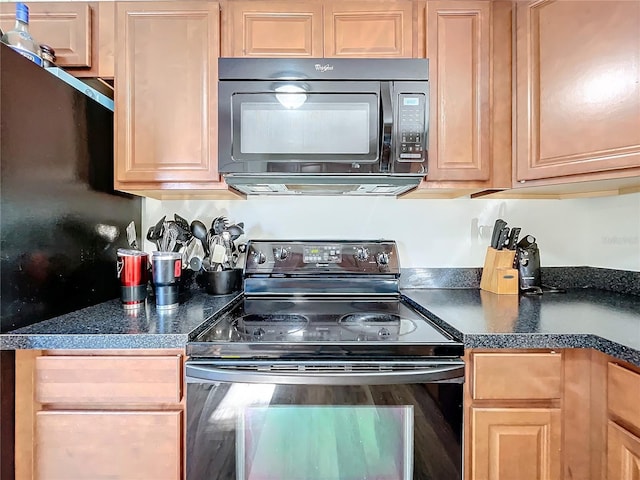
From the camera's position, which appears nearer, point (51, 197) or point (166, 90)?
point (51, 197)

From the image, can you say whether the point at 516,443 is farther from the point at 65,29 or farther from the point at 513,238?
the point at 65,29

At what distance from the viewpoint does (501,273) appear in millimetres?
1474

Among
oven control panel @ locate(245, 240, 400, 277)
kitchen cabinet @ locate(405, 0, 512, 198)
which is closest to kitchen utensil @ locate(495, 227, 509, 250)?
kitchen cabinet @ locate(405, 0, 512, 198)

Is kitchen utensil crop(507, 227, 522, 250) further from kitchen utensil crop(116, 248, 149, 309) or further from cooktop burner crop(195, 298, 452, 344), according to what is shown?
kitchen utensil crop(116, 248, 149, 309)

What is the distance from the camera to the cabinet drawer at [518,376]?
35.9 inches

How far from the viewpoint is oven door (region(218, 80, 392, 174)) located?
123 cm

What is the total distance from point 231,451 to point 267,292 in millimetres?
682

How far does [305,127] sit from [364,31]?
44 cm

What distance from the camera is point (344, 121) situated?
1.23 m

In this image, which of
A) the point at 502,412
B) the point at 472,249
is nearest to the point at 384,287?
the point at 472,249

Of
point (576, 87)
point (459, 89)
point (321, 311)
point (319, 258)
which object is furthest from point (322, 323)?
point (576, 87)

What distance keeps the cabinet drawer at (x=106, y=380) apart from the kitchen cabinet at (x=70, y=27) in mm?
1094

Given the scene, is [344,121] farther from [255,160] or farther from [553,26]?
[553,26]

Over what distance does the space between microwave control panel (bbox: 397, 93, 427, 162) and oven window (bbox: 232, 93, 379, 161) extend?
0.30 ft
